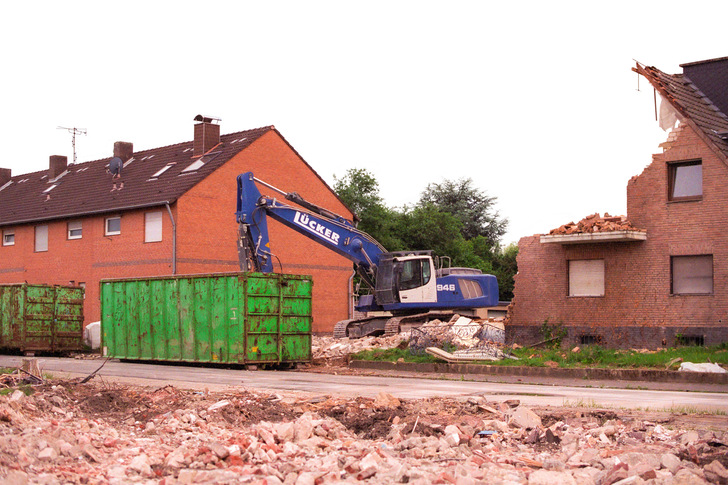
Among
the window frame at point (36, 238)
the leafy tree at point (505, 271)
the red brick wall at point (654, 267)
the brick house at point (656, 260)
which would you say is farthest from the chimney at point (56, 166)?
the red brick wall at point (654, 267)

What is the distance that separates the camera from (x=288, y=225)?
82.9 feet

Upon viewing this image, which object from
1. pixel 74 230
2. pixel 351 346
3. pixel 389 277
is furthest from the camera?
pixel 74 230

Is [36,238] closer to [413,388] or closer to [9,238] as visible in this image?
[9,238]

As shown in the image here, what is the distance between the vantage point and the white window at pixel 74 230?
39.1m

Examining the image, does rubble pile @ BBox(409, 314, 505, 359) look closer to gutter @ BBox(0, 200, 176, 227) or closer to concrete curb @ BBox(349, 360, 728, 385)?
concrete curb @ BBox(349, 360, 728, 385)

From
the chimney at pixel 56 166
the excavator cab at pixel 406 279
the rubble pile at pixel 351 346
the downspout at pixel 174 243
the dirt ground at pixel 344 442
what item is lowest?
the rubble pile at pixel 351 346

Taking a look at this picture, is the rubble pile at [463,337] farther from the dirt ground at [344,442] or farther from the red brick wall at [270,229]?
the red brick wall at [270,229]

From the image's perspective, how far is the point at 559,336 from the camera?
2361 centimetres

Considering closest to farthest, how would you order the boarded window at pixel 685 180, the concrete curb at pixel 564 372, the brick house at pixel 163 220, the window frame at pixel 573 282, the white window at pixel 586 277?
1. the concrete curb at pixel 564 372
2. the boarded window at pixel 685 180
3. the window frame at pixel 573 282
4. the white window at pixel 586 277
5. the brick house at pixel 163 220

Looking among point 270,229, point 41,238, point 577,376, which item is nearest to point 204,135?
point 270,229

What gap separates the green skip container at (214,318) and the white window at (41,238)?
18119mm

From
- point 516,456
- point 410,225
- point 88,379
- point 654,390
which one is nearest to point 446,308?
point 654,390

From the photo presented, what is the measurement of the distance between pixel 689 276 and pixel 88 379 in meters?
15.7

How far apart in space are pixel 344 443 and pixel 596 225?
52.3 ft
